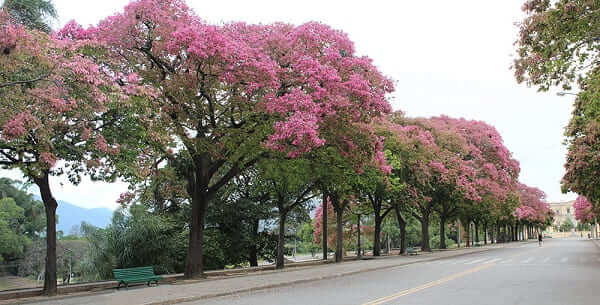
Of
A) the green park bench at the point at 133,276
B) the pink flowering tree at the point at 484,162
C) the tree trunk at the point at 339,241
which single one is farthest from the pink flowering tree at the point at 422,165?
the green park bench at the point at 133,276

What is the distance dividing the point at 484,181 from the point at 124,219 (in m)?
33.2

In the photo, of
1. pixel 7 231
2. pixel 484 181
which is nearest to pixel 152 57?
pixel 484 181

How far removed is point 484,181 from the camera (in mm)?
46531

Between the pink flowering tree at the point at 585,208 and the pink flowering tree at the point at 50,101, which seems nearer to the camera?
the pink flowering tree at the point at 50,101

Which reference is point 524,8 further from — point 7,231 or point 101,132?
point 7,231

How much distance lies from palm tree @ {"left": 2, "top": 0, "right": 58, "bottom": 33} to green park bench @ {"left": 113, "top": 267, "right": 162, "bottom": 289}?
9.19 meters

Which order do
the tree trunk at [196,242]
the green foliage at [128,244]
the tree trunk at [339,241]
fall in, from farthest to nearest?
1. the tree trunk at [339,241]
2. the green foliage at [128,244]
3. the tree trunk at [196,242]

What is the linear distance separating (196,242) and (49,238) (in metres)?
6.36

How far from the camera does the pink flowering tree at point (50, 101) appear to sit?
1098 centimetres

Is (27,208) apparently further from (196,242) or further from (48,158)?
(48,158)

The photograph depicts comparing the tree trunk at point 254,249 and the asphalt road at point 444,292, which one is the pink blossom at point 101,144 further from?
the tree trunk at point 254,249

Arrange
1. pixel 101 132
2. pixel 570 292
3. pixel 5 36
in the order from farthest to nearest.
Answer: pixel 101 132 < pixel 570 292 < pixel 5 36

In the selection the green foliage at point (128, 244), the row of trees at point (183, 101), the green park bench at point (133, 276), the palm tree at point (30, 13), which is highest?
the palm tree at point (30, 13)

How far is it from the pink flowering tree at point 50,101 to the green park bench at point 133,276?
6.98ft
